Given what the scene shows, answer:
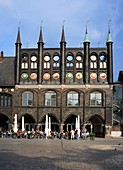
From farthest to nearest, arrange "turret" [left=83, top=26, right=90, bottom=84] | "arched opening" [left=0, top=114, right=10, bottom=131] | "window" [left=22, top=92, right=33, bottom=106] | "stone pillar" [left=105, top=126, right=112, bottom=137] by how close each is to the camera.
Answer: "arched opening" [left=0, top=114, right=10, bottom=131], "window" [left=22, top=92, right=33, bottom=106], "turret" [left=83, top=26, right=90, bottom=84], "stone pillar" [left=105, top=126, right=112, bottom=137]

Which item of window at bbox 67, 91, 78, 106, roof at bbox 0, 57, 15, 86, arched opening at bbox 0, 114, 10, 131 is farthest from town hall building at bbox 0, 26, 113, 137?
arched opening at bbox 0, 114, 10, 131

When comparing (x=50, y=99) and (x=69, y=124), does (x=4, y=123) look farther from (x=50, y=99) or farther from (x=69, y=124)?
(x=69, y=124)

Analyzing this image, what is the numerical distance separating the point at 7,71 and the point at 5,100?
5031 mm

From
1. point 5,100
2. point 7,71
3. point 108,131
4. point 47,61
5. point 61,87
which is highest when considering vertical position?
point 47,61

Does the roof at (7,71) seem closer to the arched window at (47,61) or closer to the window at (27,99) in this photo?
the window at (27,99)

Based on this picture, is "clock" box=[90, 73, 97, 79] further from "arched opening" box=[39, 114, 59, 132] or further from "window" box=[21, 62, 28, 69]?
"window" box=[21, 62, 28, 69]

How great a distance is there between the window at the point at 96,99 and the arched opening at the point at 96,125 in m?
2.03

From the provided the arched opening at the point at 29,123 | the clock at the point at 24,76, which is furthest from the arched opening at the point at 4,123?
the clock at the point at 24,76

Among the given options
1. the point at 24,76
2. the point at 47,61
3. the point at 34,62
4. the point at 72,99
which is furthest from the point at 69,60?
the point at 24,76

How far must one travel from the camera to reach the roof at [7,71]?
4769 cm

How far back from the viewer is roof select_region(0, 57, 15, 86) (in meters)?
47.7

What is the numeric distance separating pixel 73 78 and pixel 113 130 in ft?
34.2

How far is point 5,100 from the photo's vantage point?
4712cm

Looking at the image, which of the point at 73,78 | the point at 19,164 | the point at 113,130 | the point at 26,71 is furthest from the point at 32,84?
the point at 19,164
